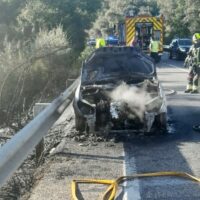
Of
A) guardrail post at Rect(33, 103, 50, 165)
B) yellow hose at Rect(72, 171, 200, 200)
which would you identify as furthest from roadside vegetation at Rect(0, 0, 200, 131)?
yellow hose at Rect(72, 171, 200, 200)

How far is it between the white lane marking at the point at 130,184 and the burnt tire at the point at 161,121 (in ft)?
6.23

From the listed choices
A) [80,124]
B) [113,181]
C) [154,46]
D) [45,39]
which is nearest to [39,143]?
[80,124]

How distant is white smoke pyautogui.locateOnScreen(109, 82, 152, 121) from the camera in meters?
9.47

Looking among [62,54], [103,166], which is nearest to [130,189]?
[103,166]

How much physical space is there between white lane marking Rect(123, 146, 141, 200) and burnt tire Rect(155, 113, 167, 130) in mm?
1899

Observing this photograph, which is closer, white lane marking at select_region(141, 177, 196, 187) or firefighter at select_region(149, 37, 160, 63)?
white lane marking at select_region(141, 177, 196, 187)

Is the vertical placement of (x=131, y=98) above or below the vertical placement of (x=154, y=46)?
above

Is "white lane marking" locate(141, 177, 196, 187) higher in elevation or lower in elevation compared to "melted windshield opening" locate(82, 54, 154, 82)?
lower

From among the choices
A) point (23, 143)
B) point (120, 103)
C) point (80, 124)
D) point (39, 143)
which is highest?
point (23, 143)

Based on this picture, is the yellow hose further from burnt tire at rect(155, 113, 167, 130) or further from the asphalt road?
burnt tire at rect(155, 113, 167, 130)

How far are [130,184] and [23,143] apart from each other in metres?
1.53

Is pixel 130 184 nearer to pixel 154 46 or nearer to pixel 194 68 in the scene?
pixel 194 68

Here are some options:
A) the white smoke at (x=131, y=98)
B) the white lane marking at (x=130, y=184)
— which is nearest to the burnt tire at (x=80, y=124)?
the white smoke at (x=131, y=98)

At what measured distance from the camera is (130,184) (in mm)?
6117
